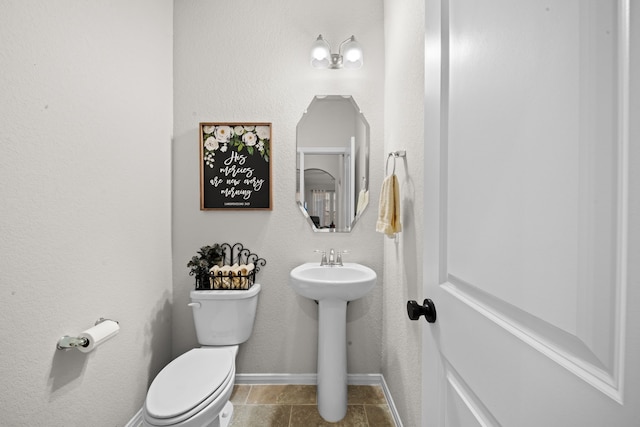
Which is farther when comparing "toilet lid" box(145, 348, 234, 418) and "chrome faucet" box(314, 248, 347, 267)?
"chrome faucet" box(314, 248, 347, 267)

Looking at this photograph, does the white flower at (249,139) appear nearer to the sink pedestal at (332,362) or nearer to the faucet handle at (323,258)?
the faucet handle at (323,258)

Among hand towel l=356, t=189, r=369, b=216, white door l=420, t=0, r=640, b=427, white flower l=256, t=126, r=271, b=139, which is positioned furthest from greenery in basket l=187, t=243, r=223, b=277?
white door l=420, t=0, r=640, b=427

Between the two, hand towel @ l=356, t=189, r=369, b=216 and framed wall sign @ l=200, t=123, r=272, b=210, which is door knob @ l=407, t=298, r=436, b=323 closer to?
hand towel @ l=356, t=189, r=369, b=216

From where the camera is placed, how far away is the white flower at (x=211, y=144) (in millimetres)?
1797

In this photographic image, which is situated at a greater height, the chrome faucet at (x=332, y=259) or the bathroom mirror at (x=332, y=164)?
the bathroom mirror at (x=332, y=164)

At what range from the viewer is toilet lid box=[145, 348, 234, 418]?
1062mm

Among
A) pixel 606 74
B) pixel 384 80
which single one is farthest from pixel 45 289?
pixel 384 80

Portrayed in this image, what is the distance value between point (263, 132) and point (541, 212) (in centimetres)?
164

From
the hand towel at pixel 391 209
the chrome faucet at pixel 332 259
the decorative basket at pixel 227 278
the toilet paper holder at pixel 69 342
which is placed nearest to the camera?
the toilet paper holder at pixel 69 342

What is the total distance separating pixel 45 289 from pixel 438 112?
137 cm

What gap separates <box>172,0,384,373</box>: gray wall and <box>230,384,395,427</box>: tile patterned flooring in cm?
11

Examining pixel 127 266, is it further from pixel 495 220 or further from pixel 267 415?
pixel 495 220

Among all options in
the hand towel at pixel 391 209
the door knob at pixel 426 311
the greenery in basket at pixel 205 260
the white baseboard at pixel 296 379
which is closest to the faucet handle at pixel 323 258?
the hand towel at pixel 391 209

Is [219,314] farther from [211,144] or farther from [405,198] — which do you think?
[405,198]
